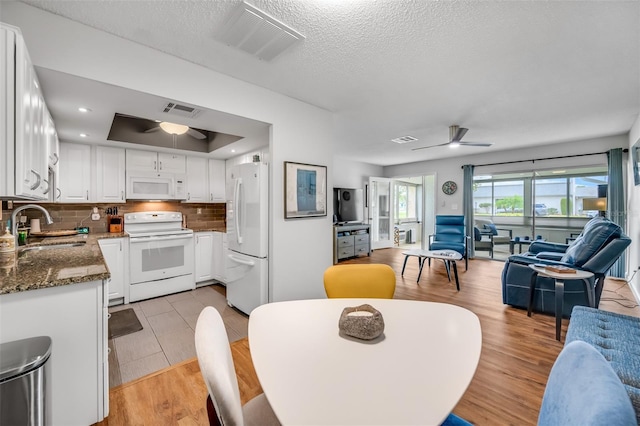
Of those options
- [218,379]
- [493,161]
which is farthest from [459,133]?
[218,379]

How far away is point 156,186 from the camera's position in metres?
3.98

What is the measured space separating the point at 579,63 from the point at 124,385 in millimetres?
4384

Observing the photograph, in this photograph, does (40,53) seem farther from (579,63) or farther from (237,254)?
(579,63)

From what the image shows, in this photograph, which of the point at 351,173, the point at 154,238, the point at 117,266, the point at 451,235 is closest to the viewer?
the point at 117,266

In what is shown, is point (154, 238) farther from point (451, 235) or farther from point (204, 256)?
point (451, 235)

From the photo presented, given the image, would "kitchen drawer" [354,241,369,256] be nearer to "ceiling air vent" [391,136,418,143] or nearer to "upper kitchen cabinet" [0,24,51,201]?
"ceiling air vent" [391,136,418,143]

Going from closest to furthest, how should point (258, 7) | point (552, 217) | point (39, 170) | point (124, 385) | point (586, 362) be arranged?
point (586, 362) → point (258, 7) → point (39, 170) → point (124, 385) → point (552, 217)

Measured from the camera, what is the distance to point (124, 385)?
1.93 meters

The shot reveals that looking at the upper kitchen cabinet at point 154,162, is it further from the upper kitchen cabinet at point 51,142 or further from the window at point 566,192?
the window at point 566,192

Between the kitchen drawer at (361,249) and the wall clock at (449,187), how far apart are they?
239 cm

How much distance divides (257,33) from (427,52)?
4.25 feet

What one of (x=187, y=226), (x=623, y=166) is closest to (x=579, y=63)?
(x=623, y=166)

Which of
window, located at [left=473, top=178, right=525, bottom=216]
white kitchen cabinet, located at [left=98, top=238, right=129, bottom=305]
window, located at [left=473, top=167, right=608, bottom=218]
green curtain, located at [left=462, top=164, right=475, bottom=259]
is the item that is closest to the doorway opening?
green curtain, located at [left=462, top=164, right=475, bottom=259]

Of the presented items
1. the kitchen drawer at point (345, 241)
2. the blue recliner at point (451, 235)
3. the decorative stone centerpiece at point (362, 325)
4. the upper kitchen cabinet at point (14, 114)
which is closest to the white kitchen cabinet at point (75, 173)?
the upper kitchen cabinet at point (14, 114)
